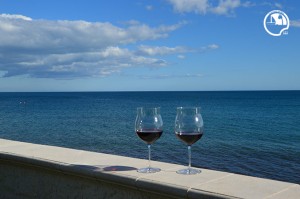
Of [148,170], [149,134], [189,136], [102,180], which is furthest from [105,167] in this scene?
[189,136]

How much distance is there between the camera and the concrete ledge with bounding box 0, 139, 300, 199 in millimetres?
2162

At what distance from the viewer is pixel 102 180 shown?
8.53ft

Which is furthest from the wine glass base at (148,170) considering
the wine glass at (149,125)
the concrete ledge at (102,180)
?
the wine glass at (149,125)

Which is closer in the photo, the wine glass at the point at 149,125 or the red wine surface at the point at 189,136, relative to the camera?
the red wine surface at the point at 189,136

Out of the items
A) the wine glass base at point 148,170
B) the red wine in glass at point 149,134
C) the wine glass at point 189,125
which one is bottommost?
the wine glass base at point 148,170

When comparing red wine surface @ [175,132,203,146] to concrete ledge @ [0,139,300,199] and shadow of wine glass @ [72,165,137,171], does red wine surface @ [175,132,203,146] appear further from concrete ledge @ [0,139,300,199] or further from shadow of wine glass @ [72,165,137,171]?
shadow of wine glass @ [72,165,137,171]

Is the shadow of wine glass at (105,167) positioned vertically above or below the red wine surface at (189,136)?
below

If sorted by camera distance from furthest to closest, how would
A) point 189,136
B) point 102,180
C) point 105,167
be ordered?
1. point 105,167
2. point 102,180
3. point 189,136

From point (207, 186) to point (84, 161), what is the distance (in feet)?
3.30

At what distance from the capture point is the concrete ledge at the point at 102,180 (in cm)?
216

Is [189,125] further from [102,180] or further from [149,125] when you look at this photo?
[102,180]

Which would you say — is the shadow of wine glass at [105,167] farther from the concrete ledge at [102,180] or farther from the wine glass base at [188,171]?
the wine glass base at [188,171]

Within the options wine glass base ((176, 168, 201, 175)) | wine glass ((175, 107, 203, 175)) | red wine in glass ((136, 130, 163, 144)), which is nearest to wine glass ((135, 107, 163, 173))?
red wine in glass ((136, 130, 163, 144))

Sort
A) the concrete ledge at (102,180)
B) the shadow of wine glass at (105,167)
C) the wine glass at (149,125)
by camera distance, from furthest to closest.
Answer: the shadow of wine glass at (105,167) < the wine glass at (149,125) < the concrete ledge at (102,180)
